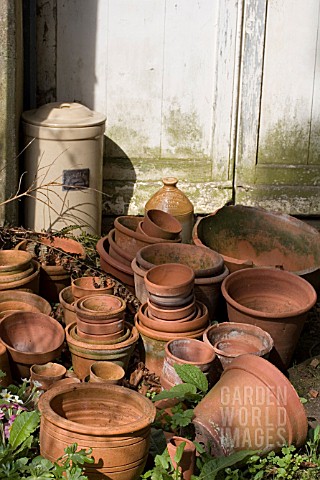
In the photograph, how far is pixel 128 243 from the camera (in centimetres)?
557

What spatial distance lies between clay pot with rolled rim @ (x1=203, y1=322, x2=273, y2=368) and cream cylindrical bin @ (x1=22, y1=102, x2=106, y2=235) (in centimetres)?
161

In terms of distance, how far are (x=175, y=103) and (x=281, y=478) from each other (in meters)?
3.38

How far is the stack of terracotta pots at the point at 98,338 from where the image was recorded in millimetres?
4789

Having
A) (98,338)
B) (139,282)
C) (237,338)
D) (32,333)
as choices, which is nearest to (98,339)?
(98,338)

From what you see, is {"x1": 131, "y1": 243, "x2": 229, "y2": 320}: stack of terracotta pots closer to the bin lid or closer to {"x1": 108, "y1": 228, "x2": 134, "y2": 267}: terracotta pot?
{"x1": 108, "y1": 228, "x2": 134, "y2": 267}: terracotta pot

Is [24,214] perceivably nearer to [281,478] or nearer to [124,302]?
[124,302]

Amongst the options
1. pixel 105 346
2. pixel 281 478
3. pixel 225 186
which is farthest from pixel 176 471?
pixel 225 186

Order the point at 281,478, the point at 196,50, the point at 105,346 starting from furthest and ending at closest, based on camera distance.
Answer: the point at 196,50, the point at 105,346, the point at 281,478

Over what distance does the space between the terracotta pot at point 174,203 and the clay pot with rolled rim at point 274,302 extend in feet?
3.77

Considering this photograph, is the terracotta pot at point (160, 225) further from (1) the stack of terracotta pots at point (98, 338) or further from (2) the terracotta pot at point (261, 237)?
(1) the stack of terracotta pots at point (98, 338)

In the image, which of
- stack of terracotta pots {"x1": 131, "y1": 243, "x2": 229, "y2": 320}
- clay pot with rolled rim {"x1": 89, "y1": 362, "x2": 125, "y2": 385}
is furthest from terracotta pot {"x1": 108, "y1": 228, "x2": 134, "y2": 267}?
clay pot with rolled rim {"x1": 89, "y1": 362, "x2": 125, "y2": 385}

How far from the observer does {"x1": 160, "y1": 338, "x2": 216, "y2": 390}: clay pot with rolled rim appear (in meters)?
4.60

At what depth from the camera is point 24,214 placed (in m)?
6.27

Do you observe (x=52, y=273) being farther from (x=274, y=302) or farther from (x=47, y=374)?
(x=274, y=302)
